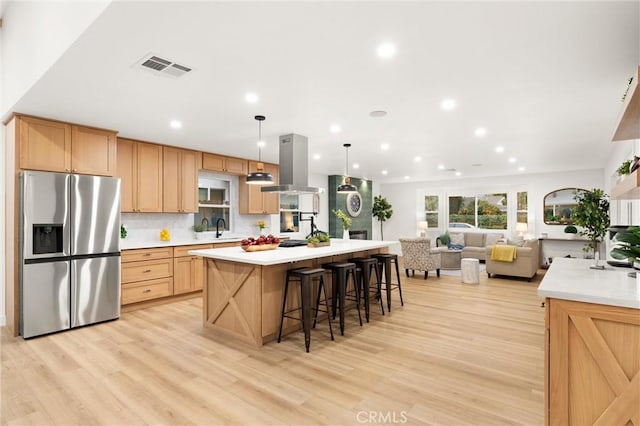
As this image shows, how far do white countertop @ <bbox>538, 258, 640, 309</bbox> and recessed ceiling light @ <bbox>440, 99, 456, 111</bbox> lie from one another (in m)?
1.86

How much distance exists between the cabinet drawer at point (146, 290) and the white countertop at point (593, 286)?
4.82 meters

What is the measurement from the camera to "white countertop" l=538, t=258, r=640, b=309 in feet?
5.40

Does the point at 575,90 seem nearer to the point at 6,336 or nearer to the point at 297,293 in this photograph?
the point at 297,293

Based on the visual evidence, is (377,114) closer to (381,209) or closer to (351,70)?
(351,70)

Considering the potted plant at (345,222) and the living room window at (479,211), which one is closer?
the potted plant at (345,222)

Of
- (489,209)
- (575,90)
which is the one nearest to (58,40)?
(575,90)

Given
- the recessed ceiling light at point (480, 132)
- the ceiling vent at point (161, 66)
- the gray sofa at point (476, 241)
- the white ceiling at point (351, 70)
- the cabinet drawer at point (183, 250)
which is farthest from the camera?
the gray sofa at point (476, 241)

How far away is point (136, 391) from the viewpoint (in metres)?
2.59

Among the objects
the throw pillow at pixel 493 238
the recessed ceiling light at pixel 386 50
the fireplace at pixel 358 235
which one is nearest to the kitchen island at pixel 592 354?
the recessed ceiling light at pixel 386 50

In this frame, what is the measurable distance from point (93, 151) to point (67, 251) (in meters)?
1.27

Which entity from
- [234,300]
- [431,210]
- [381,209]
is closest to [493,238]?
[431,210]

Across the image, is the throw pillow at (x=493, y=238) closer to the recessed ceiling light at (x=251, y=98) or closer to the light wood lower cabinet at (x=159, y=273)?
the light wood lower cabinet at (x=159, y=273)

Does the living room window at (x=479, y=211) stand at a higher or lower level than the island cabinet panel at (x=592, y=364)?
higher

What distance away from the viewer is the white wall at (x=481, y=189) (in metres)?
8.73
